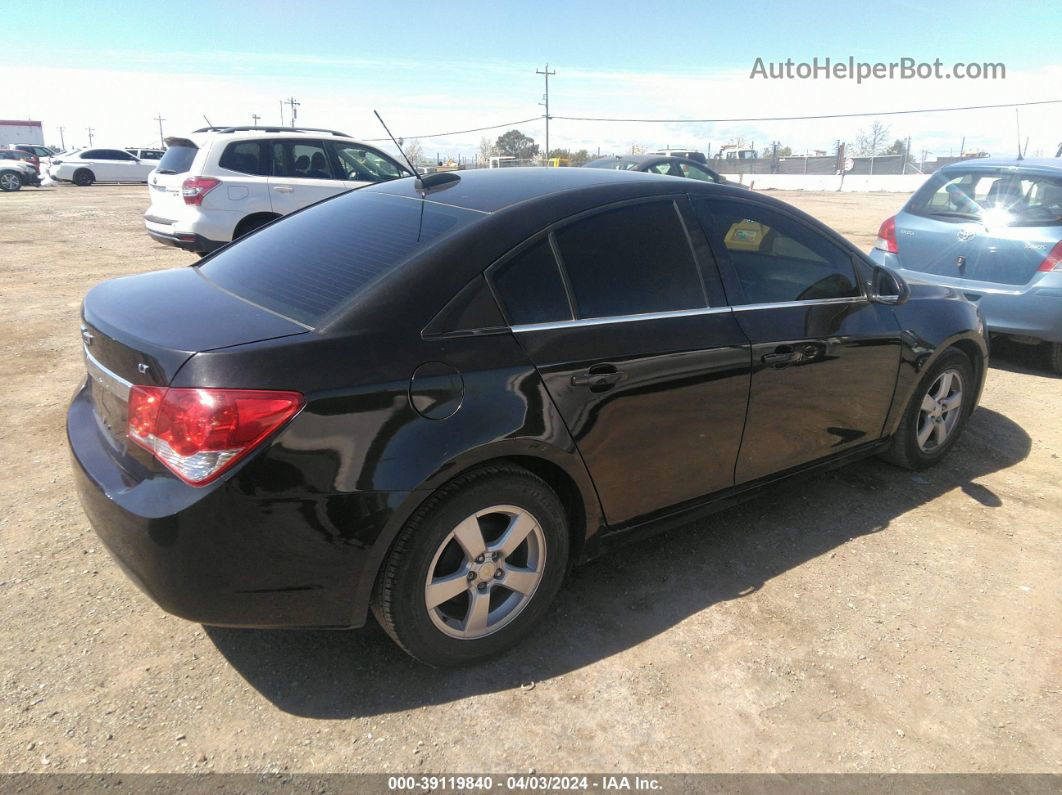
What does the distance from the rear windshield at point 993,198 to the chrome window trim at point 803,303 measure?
3332 millimetres

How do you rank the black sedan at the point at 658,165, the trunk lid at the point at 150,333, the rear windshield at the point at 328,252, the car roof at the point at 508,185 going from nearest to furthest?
the trunk lid at the point at 150,333 → the rear windshield at the point at 328,252 → the car roof at the point at 508,185 → the black sedan at the point at 658,165

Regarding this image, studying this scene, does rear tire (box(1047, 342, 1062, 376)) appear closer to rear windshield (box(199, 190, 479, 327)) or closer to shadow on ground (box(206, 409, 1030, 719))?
shadow on ground (box(206, 409, 1030, 719))

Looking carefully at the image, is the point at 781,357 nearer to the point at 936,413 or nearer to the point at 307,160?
the point at 936,413

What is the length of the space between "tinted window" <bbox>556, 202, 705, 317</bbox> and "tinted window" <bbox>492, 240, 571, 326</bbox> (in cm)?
7

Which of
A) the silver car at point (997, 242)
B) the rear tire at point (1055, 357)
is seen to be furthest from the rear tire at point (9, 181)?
the rear tire at point (1055, 357)

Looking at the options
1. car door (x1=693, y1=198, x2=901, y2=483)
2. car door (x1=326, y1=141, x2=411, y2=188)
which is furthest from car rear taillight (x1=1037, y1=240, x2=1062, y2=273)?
car door (x1=326, y1=141, x2=411, y2=188)

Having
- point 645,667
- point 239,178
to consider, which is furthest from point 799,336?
point 239,178

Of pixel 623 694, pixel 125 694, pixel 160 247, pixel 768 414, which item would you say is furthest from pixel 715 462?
pixel 160 247

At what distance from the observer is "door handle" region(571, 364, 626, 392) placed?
8.46 feet

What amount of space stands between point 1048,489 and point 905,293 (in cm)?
144

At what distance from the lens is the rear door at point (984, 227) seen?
5.80m

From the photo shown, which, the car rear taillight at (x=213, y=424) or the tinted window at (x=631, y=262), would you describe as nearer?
the car rear taillight at (x=213, y=424)

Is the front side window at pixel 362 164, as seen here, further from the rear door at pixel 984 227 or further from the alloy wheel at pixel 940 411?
the alloy wheel at pixel 940 411

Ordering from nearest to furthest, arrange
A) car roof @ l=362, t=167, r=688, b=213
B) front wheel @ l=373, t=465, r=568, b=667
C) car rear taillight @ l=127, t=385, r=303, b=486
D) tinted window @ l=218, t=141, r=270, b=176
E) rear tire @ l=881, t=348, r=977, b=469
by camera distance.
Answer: car rear taillight @ l=127, t=385, r=303, b=486, front wheel @ l=373, t=465, r=568, b=667, car roof @ l=362, t=167, r=688, b=213, rear tire @ l=881, t=348, r=977, b=469, tinted window @ l=218, t=141, r=270, b=176
